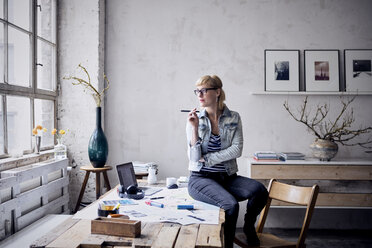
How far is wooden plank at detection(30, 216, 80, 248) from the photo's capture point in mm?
1641

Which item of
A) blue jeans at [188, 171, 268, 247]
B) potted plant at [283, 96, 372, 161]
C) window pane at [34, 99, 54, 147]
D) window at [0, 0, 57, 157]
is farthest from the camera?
potted plant at [283, 96, 372, 161]

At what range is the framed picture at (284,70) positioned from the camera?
441 centimetres

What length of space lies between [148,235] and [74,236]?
0.36m

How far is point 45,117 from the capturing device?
13.6ft

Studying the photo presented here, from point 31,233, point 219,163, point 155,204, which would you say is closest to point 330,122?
point 219,163

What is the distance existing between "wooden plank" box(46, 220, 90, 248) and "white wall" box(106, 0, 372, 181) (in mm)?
2661

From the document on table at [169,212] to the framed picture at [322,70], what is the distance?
8.60 ft

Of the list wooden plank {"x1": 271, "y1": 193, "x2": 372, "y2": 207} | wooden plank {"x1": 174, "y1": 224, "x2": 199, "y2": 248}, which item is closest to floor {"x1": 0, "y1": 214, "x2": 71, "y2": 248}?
wooden plank {"x1": 174, "y1": 224, "x2": 199, "y2": 248}

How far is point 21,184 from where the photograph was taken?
3.19m

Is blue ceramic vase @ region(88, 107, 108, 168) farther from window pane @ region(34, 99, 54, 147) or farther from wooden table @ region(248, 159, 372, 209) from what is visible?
wooden table @ region(248, 159, 372, 209)

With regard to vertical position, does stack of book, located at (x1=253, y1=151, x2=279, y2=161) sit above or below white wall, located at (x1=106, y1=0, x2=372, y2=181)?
below

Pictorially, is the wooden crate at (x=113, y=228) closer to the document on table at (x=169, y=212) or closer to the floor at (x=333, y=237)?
the document on table at (x=169, y=212)

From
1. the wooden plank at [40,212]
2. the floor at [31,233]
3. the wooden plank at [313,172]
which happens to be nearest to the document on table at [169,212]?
the floor at [31,233]

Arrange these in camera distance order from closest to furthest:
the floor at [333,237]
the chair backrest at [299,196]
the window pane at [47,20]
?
the chair backrest at [299,196] → the floor at [333,237] → the window pane at [47,20]
